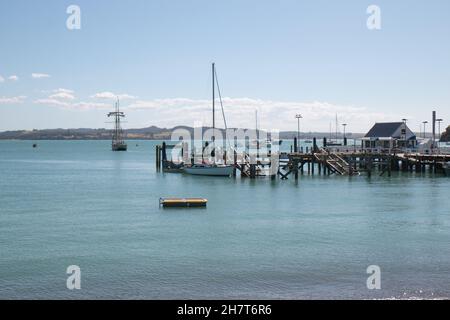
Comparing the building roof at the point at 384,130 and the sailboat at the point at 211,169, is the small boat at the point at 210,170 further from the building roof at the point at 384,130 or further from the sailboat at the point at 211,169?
the building roof at the point at 384,130

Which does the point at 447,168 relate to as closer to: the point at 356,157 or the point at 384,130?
the point at 356,157

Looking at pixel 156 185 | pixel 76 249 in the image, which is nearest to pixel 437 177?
pixel 156 185

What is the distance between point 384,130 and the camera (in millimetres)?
93875

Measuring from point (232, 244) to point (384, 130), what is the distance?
215ft

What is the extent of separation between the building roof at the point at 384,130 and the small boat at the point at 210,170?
91.5ft

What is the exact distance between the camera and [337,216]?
45.0 meters

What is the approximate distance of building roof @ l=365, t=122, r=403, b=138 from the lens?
3654 inches

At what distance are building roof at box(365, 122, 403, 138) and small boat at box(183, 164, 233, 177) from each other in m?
27.9

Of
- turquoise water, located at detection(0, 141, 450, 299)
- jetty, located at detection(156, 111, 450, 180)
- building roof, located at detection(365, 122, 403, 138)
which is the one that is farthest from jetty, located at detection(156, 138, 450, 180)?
turquoise water, located at detection(0, 141, 450, 299)

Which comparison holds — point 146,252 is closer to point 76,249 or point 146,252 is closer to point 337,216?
point 76,249

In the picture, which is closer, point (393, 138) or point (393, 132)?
point (393, 138)

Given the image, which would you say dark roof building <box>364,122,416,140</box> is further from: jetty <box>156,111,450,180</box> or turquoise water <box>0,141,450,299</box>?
turquoise water <box>0,141,450,299</box>

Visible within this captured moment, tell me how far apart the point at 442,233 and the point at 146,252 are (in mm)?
19028

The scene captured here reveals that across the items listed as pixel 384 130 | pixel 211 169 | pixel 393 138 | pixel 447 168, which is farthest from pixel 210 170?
pixel 447 168
